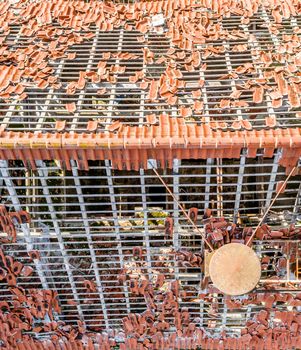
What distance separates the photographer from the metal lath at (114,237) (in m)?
4.83

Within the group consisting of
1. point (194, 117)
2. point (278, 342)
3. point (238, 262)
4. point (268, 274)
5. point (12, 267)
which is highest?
point (194, 117)

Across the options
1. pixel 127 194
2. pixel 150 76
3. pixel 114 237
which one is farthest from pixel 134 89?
pixel 114 237

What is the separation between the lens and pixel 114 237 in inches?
214

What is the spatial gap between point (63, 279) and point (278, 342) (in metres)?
2.61

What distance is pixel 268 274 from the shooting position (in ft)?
18.5

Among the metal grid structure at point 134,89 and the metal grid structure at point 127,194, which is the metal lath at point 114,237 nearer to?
the metal grid structure at point 127,194

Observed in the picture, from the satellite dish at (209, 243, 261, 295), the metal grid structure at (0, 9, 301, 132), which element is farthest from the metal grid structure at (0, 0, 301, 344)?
the satellite dish at (209, 243, 261, 295)

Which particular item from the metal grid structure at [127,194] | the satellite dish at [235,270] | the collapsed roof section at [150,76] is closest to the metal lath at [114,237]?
the metal grid structure at [127,194]

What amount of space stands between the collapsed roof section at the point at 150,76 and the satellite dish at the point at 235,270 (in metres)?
0.90

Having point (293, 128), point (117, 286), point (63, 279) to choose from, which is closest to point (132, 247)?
point (117, 286)

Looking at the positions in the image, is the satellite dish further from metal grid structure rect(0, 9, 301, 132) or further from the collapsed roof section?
metal grid structure rect(0, 9, 301, 132)

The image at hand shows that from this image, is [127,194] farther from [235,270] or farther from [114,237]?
[235,270]

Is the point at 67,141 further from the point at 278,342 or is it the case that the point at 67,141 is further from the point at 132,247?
the point at 278,342

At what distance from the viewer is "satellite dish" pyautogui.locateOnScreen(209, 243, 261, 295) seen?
173 inches
